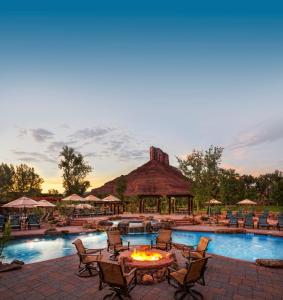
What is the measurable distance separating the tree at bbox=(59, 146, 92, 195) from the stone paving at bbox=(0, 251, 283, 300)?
122 ft

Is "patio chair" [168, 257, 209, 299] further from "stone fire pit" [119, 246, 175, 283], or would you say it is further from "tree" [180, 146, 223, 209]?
"tree" [180, 146, 223, 209]

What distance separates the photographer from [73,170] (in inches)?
1758

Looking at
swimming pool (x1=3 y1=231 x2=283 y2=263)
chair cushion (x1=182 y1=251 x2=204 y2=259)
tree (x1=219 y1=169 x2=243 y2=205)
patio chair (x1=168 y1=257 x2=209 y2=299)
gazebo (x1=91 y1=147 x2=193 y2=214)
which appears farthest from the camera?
tree (x1=219 y1=169 x2=243 y2=205)

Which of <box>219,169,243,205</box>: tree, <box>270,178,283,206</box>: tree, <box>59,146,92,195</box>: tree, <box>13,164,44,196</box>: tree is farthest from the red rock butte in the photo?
<box>13,164,44,196</box>: tree

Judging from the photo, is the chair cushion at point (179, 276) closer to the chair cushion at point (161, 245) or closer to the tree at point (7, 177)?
the chair cushion at point (161, 245)

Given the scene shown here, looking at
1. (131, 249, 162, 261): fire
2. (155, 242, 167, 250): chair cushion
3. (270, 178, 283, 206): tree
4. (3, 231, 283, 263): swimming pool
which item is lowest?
(3, 231, 283, 263): swimming pool

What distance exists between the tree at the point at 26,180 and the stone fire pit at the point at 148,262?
56.3 metres

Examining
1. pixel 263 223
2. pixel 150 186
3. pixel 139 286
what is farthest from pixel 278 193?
pixel 139 286

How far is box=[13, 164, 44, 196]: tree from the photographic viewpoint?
59250mm

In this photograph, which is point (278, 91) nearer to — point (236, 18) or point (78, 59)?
point (236, 18)

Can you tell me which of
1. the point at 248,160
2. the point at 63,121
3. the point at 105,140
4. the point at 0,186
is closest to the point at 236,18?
the point at 63,121

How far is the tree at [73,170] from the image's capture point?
1726 inches

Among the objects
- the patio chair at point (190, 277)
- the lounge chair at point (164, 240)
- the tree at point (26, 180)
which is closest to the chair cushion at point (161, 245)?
the lounge chair at point (164, 240)

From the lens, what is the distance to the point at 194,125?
2166 cm
